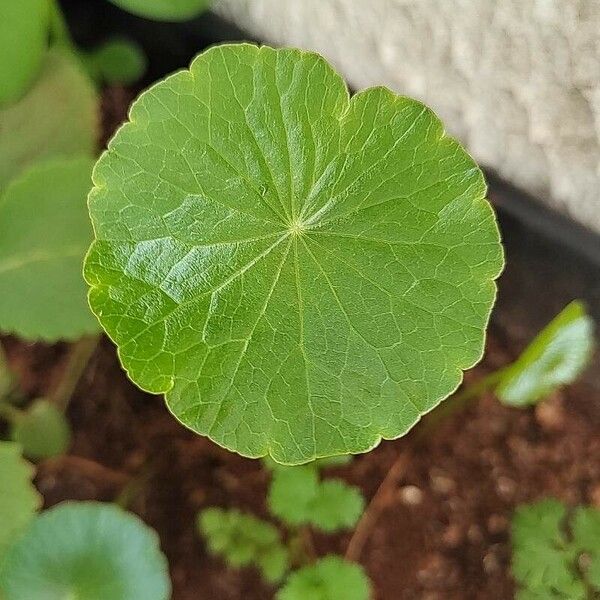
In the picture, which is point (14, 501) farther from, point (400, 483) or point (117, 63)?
point (117, 63)

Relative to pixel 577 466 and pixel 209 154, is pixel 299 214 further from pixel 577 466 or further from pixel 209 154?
pixel 577 466

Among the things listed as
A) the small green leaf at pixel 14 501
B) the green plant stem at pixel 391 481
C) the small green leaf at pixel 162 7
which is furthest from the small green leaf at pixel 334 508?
the small green leaf at pixel 162 7

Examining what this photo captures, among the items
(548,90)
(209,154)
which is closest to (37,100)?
(209,154)

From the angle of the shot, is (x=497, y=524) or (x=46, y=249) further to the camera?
(x=497, y=524)

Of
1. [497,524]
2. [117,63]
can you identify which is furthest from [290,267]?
[117,63]

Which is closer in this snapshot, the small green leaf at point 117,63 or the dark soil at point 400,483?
the dark soil at point 400,483

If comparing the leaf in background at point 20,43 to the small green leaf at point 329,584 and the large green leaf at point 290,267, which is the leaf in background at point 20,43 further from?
the small green leaf at point 329,584
